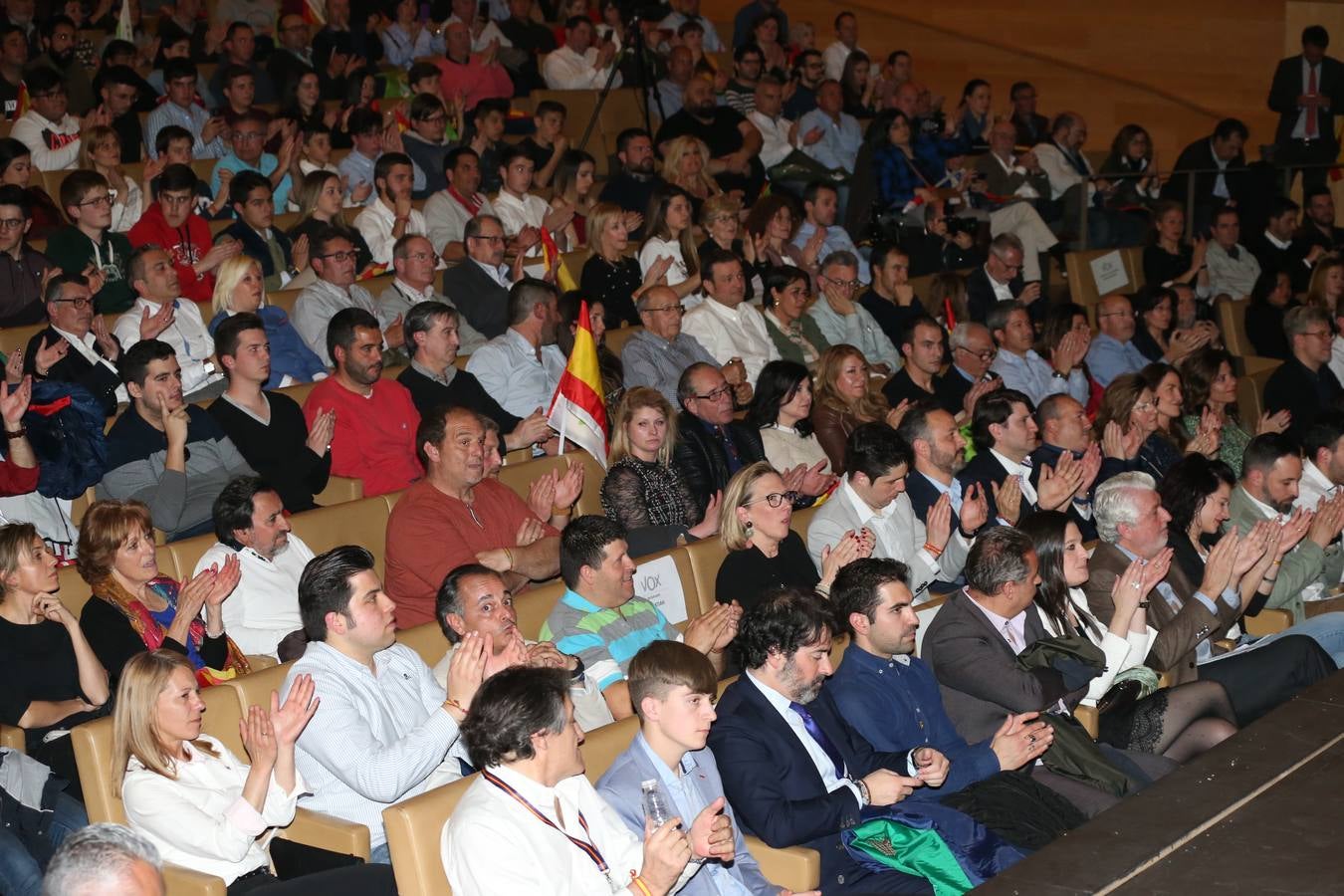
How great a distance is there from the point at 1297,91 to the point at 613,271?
5550 millimetres

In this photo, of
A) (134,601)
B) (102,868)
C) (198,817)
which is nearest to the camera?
A: (102,868)

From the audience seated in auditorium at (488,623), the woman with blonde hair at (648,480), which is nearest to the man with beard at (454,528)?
the woman with blonde hair at (648,480)

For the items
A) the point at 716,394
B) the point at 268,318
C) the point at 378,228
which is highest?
the point at 716,394

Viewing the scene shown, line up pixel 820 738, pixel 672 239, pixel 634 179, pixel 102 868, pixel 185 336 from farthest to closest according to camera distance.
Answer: pixel 634 179, pixel 672 239, pixel 185 336, pixel 820 738, pixel 102 868

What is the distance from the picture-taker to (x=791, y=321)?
7309 mm

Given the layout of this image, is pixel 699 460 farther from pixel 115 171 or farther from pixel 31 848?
pixel 115 171

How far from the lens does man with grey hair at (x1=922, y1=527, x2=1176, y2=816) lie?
4.12 m

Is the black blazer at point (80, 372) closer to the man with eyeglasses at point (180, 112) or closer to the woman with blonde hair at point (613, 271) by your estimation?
the woman with blonde hair at point (613, 271)

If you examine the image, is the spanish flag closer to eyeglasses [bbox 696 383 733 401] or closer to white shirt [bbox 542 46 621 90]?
eyeglasses [bbox 696 383 733 401]

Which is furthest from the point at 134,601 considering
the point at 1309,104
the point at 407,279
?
the point at 1309,104

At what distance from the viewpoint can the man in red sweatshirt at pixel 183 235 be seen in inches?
265

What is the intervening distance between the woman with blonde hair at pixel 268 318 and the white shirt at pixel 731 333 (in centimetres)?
166

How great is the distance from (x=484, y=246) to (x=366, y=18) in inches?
166

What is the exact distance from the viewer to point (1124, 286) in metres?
9.01
